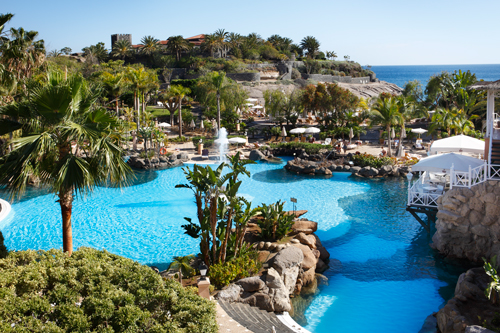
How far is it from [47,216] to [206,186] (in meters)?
10.7

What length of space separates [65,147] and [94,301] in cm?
400

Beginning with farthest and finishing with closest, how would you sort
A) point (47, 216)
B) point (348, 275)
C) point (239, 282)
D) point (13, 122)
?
point (47, 216), point (348, 275), point (239, 282), point (13, 122)

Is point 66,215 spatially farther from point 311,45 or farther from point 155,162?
point 311,45

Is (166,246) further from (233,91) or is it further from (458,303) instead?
(233,91)

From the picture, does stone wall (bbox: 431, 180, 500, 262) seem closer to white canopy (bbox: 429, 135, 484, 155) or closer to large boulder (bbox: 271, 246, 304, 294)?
white canopy (bbox: 429, 135, 484, 155)

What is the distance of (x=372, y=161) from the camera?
84.7 ft

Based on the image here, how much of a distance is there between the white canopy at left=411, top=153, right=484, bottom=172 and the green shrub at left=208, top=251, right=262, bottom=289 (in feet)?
26.0

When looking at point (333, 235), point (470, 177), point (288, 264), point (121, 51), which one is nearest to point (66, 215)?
point (288, 264)

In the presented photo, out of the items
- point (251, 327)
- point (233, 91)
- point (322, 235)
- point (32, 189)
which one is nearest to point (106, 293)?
point (251, 327)

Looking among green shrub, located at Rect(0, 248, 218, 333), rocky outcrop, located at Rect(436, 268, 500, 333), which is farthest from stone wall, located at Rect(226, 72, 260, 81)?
green shrub, located at Rect(0, 248, 218, 333)

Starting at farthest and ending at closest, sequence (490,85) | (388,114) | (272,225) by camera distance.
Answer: (388,114), (272,225), (490,85)

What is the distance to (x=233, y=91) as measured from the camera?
41.9 m

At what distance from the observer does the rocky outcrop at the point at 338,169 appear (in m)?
24.8

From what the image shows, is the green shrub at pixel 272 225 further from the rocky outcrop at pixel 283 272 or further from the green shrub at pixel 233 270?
the green shrub at pixel 233 270
